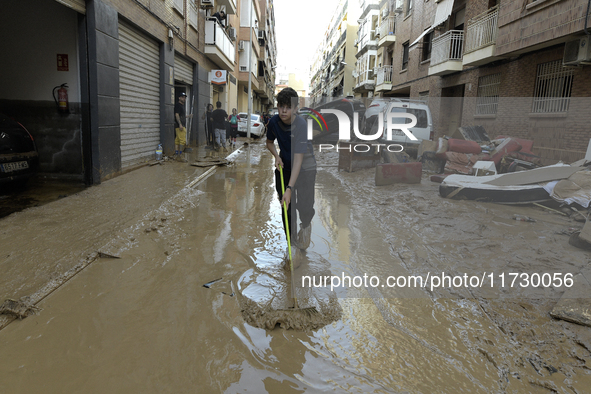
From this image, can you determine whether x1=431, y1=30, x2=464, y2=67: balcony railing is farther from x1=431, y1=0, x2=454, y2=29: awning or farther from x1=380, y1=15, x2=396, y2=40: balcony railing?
x1=380, y1=15, x2=396, y2=40: balcony railing

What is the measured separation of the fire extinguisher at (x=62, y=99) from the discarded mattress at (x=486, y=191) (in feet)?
22.8

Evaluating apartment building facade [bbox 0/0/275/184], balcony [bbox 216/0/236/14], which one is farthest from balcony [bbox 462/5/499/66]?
apartment building facade [bbox 0/0/275/184]

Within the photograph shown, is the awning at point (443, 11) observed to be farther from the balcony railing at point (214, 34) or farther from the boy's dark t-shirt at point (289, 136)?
the boy's dark t-shirt at point (289, 136)

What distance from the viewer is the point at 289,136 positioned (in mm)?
3824

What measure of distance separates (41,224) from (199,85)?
480 inches

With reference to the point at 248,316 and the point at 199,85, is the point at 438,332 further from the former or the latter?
the point at 199,85

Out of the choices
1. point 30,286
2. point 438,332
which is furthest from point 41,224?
point 438,332

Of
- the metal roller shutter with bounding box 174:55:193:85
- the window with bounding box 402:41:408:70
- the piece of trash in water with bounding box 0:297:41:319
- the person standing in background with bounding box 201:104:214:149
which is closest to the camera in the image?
the piece of trash in water with bounding box 0:297:41:319

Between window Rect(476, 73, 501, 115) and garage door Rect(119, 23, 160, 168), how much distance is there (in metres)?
11.6

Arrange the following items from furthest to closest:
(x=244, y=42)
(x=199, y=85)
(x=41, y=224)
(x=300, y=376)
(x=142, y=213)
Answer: (x=244, y=42)
(x=199, y=85)
(x=142, y=213)
(x=41, y=224)
(x=300, y=376)

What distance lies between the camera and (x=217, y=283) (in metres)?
3.41

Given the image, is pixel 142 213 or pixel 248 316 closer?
pixel 248 316

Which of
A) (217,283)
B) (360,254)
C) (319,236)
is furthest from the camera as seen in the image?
(319,236)

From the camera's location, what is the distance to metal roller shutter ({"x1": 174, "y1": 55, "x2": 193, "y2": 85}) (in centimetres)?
1328
